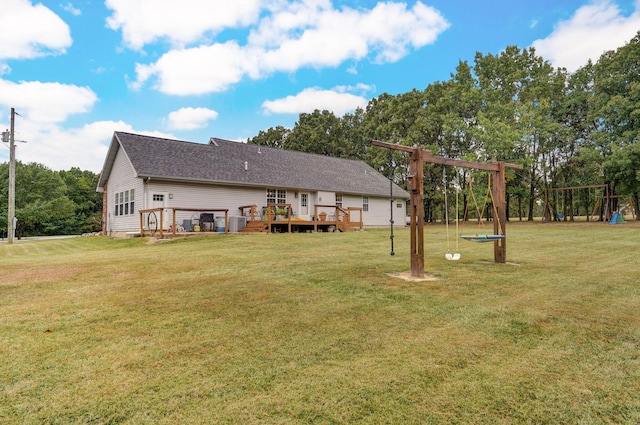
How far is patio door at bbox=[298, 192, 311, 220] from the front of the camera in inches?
846

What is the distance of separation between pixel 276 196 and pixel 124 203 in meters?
8.19

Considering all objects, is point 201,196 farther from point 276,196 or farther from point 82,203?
point 82,203

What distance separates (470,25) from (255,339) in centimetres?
1786

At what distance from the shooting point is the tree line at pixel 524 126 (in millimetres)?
23719

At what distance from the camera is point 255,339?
3211mm

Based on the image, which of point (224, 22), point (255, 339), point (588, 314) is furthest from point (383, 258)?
point (224, 22)

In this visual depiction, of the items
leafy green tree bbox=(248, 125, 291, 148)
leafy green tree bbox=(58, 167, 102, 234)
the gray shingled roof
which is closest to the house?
the gray shingled roof

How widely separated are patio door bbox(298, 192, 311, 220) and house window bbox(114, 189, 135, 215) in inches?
365

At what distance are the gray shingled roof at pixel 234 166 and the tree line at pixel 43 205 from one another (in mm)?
22197

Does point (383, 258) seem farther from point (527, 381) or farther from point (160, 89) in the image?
point (160, 89)

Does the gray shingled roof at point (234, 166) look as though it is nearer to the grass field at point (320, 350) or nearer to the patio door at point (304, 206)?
the patio door at point (304, 206)

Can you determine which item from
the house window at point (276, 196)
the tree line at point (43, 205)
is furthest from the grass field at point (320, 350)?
the tree line at point (43, 205)

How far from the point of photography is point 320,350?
2.96 m

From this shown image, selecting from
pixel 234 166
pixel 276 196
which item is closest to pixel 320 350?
pixel 276 196
